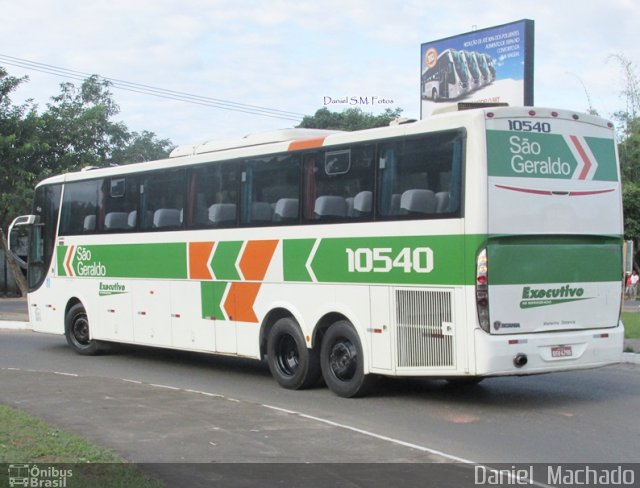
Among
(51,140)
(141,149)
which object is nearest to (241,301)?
(51,140)

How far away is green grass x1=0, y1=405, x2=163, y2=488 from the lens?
6.48 meters

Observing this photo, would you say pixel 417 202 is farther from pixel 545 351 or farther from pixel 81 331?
pixel 81 331

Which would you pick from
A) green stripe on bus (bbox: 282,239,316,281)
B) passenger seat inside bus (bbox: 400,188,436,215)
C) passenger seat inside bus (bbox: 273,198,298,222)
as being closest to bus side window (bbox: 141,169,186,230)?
passenger seat inside bus (bbox: 273,198,298,222)

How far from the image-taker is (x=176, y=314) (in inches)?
565

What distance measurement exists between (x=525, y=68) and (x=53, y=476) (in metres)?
19.6

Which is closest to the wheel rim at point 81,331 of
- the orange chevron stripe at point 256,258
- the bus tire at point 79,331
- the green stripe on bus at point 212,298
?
the bus tire at point 79,331

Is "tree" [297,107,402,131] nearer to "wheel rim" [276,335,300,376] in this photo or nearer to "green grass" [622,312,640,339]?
"green grass" [622,312,640,339]

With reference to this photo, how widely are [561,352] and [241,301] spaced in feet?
15.8

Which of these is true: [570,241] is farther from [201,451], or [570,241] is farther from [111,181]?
[111,181]

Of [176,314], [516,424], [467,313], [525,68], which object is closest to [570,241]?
[467,313]

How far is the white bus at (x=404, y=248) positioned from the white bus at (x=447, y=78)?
13.5 metres

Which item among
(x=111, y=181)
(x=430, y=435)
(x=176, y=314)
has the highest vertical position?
(x=111, y=181)

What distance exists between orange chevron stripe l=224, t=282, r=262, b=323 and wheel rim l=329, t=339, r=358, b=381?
5.50 ft

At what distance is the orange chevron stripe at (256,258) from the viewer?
12477 millimetres
